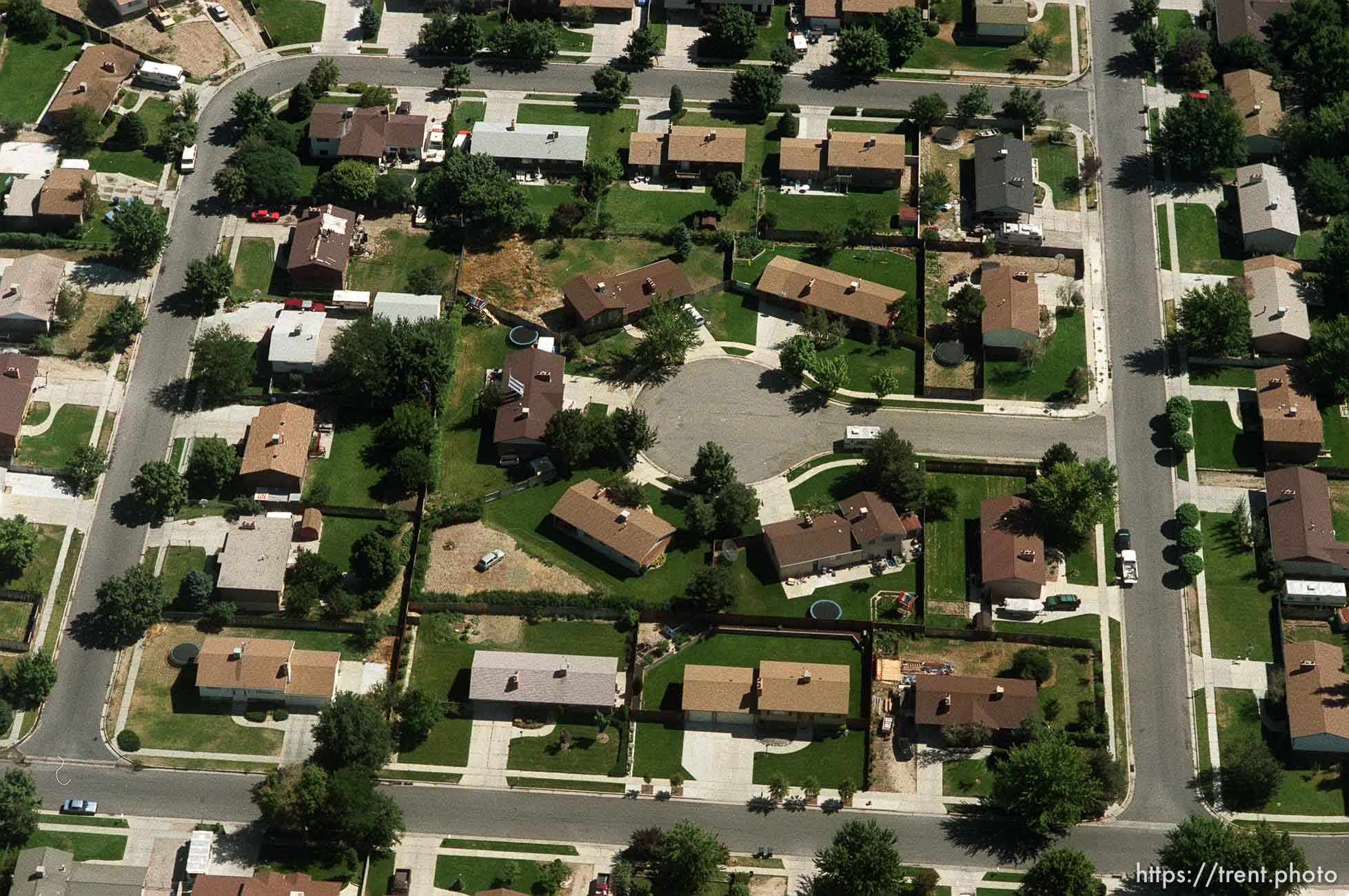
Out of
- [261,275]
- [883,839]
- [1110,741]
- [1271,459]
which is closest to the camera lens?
[883,839]

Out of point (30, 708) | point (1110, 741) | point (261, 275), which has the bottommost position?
point (1110, 741)

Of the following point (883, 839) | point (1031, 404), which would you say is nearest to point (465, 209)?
point (1031, 404)

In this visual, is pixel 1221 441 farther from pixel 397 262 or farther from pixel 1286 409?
pixel 397 262

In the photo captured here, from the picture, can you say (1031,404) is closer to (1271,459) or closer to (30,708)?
(1271,459)

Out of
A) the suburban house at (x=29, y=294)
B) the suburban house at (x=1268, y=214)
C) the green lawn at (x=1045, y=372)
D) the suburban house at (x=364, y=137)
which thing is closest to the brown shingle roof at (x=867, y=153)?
the green lawn at (x=1045, y=372)

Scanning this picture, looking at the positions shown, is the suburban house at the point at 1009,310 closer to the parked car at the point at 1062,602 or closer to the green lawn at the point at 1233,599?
the green lawn at the point at 1233,599

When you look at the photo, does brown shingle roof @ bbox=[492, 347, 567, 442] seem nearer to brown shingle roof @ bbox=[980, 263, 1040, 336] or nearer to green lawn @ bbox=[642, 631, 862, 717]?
green lawn @ bbox=[642, 631, 862, 717]
